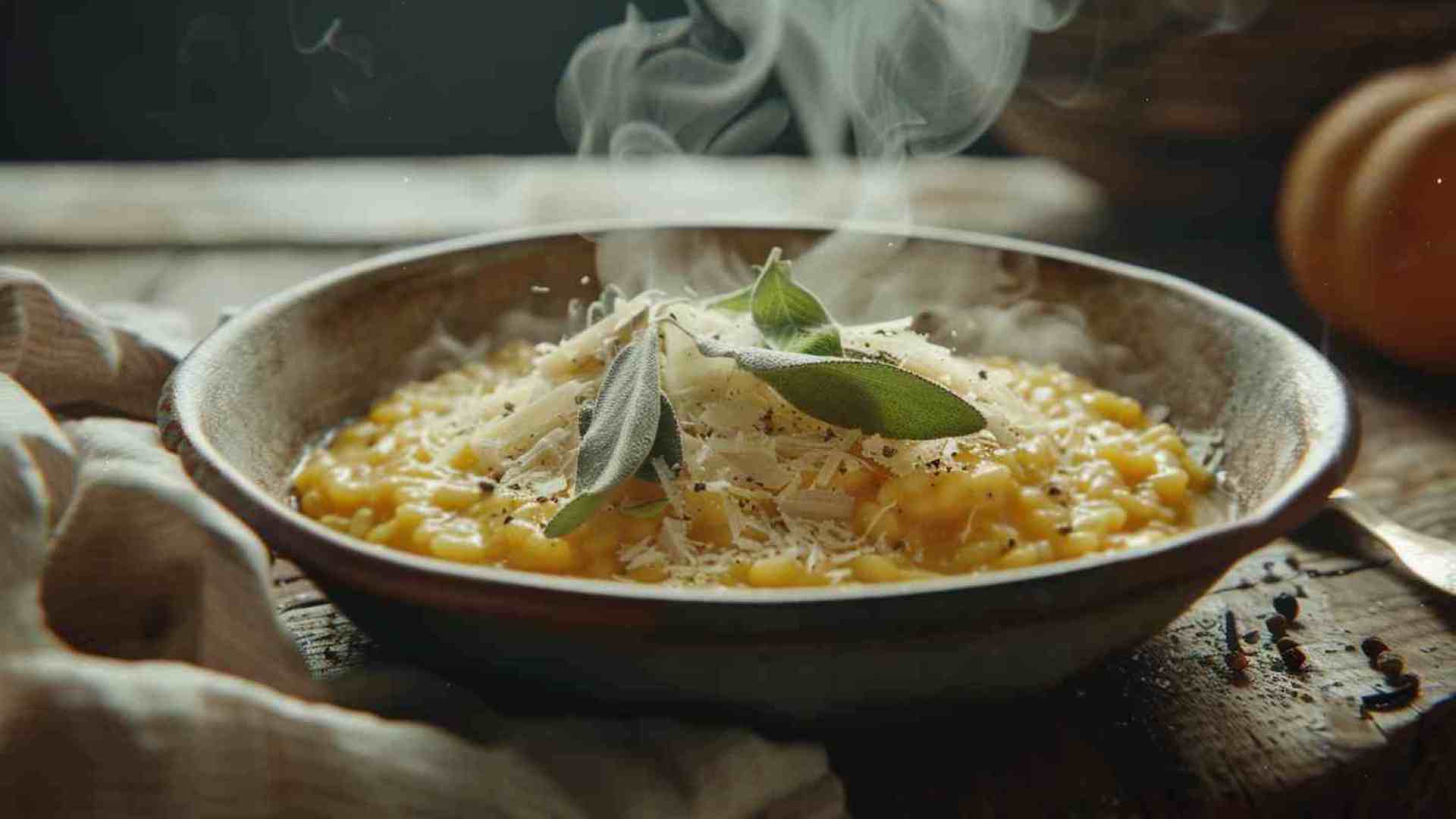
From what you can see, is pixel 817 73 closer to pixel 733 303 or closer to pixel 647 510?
pixel 733 303

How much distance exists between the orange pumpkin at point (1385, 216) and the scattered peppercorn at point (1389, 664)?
1662 millimetres

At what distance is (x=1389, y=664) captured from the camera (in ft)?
5.87

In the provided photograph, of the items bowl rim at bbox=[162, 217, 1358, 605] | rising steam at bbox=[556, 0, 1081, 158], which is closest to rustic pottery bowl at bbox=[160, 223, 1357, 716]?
bowl rim at bbox=[162, 217, 1358, 605]

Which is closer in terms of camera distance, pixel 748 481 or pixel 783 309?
pixel 748 481

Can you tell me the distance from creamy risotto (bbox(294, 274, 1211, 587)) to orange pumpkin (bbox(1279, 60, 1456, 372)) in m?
1.31

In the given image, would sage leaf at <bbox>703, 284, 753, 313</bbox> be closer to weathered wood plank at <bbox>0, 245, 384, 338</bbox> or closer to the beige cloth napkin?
the beige cloth napkin

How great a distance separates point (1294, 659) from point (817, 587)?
2.31ft

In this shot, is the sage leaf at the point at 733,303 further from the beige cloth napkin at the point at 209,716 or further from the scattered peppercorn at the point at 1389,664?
the scattered peppercorn at the point at 1389,664

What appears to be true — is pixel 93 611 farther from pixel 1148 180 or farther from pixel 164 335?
pixel 1148 180

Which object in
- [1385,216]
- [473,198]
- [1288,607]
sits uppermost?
[1385,216]

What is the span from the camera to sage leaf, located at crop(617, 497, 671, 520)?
173cm

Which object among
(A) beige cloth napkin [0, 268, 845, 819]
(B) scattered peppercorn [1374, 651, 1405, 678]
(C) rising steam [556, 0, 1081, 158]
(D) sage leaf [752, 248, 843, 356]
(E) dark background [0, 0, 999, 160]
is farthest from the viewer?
(E) dark background [0, 0, 999, 160]

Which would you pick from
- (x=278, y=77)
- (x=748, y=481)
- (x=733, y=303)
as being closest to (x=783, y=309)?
(x=733, y=303)

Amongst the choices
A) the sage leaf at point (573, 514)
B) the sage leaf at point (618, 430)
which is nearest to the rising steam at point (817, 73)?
the sage leaf at point (618, 430)
